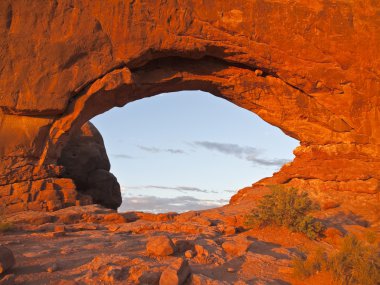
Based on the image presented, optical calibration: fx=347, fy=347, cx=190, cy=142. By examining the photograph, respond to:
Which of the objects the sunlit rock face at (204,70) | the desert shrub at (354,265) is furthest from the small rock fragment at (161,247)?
the sunlit rock face at (204,70)

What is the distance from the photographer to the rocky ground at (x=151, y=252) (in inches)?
183

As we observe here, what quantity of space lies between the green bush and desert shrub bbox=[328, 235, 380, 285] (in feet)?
6.58

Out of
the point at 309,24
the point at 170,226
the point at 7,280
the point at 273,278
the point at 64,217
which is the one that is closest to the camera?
the point at 7,280

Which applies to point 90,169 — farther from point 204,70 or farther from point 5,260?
point 5,260

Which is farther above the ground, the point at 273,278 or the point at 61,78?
the point at 61,78

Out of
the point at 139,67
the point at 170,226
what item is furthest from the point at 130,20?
the point at 170,226

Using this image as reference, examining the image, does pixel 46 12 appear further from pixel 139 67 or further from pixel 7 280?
pixel 7 280

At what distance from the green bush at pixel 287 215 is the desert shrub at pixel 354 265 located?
6.58ft

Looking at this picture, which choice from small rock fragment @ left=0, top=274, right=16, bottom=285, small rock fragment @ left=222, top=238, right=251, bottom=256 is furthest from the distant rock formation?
small rock fragment @ left=0, top=274, right=16, bottom=285

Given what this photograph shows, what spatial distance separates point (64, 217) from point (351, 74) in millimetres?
12478

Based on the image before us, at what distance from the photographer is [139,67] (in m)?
14.5

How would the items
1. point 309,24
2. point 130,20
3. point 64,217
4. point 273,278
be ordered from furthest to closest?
1. point 309,24
2. point 130,20
3. point 64,217
4. point 273,278

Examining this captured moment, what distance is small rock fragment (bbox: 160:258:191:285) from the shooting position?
A: 14.4 feet

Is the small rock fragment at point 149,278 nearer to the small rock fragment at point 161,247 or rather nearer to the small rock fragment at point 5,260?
the small rock fragment at point 161,247
